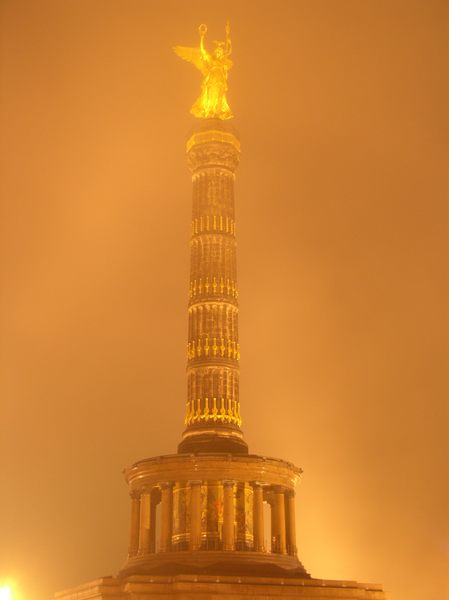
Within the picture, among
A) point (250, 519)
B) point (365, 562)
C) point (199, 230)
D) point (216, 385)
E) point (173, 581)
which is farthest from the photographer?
point (365, 562)

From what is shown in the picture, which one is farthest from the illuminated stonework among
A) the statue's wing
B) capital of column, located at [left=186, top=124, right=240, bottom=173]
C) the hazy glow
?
the hazy glow

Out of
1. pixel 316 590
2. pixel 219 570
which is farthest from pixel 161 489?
pixel 316 590

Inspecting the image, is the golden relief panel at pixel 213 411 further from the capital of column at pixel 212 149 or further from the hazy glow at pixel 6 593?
the hazy glow at pixel 6 593

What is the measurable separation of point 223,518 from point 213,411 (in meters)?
5.47

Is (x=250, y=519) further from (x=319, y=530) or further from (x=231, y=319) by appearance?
(x=319, y=530)

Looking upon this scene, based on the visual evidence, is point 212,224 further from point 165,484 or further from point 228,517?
point 228,517

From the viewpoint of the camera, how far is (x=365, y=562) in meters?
50.3

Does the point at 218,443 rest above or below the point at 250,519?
above

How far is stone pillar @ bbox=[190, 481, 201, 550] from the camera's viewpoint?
3722 cm

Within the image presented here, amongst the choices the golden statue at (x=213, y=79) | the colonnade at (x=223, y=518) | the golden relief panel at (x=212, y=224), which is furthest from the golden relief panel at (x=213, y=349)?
the golden statue at (x=213, y=79)

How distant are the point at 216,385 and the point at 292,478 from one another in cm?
569

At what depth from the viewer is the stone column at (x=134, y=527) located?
129 ft

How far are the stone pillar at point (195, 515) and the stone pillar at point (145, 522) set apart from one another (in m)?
2.75

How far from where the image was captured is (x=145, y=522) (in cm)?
3944
